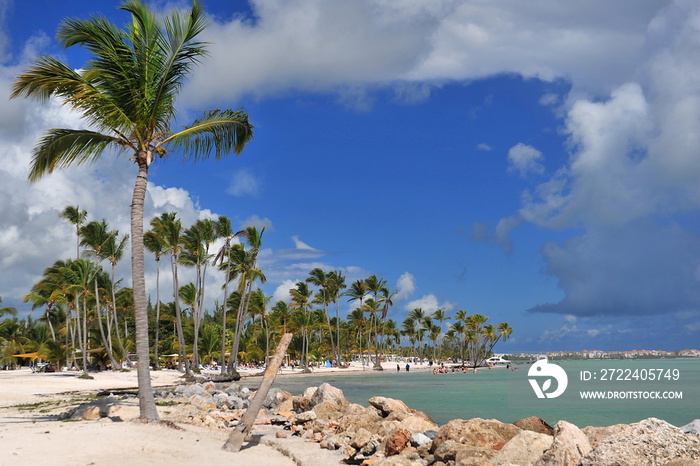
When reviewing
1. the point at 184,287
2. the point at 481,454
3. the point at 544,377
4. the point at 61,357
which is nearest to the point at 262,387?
the point at 481,454

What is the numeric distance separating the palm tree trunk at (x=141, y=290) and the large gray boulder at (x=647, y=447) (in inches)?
395

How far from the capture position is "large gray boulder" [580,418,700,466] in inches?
306

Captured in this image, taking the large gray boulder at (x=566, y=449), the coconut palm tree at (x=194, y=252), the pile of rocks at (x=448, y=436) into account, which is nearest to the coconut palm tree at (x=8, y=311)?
the coconut palm tree at (x=194, y=252)

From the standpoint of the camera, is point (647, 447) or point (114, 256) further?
point (114, 256)

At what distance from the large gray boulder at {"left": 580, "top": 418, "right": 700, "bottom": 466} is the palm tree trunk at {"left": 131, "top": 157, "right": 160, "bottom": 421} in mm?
10032

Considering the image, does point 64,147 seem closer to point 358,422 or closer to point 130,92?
point 130,92

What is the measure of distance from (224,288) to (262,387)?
4032 centimetres

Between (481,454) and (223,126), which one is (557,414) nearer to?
(481,454)

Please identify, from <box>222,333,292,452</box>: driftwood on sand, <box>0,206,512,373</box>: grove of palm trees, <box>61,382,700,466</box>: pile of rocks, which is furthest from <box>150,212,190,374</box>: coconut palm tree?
<box>222,333,292,452</box>: driftwood on sand

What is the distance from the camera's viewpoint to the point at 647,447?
26.0ft

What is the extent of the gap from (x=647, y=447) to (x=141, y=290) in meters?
11.5

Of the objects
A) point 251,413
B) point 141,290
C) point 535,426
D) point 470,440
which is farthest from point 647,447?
point 141,290

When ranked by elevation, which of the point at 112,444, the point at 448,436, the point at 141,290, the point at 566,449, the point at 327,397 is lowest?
the point at 327,397

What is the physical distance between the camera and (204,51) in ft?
48.4
